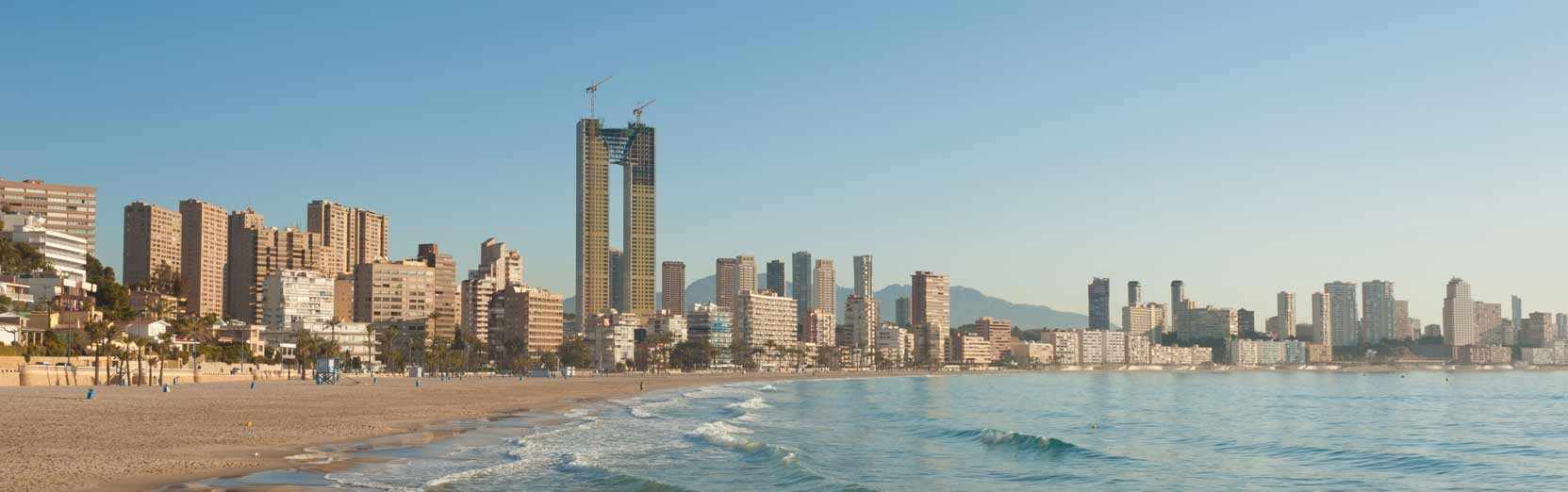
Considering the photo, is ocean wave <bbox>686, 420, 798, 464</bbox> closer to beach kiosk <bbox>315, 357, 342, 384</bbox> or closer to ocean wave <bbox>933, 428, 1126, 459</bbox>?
ocean wave <bbox>933, 428, 1126, 459</bbox>

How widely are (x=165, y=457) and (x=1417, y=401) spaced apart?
91.1 metres

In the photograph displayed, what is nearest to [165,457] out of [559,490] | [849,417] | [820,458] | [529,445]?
[559,490]

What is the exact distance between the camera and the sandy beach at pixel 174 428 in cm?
2605

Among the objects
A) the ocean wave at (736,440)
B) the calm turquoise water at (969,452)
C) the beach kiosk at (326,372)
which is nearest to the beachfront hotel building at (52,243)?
the beach kiosk at (326,372)

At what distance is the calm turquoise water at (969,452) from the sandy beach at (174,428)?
7.99ft

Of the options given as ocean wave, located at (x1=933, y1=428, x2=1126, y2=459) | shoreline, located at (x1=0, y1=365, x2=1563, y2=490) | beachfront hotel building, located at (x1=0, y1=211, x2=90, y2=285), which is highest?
beachfront hotel building, located at (x1=0, y1=211, x2=90, y2=285)

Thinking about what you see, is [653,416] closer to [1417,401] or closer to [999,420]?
[999,420]

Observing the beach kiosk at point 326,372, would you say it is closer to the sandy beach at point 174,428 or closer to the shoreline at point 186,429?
the sandy beach at point 174,428

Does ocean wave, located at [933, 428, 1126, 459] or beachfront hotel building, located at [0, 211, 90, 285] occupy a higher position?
beachfront hotel building, located at [0, 211, 90, 285]

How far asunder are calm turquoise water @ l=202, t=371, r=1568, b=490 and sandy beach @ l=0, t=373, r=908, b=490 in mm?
2436

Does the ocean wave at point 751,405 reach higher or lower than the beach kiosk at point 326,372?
lower

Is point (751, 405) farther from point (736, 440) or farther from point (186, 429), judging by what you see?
point (186, 429)

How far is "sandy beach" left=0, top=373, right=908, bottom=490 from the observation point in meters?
26.0

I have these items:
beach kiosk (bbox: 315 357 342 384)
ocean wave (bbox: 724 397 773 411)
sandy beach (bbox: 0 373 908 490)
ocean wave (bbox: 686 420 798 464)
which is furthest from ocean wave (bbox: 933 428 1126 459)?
beach kiosk (bbox: 315 357 342 384)
